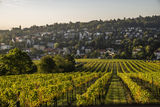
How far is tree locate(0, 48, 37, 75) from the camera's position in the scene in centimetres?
4738

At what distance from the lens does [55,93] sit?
18438mm

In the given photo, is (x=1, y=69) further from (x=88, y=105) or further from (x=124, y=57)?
(x=124, y=57)

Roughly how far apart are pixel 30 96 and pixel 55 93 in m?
3.21

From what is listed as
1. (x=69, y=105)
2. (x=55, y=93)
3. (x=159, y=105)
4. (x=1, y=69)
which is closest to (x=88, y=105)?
(x=69, y=105)

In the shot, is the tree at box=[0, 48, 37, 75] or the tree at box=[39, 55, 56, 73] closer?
the tree at box=[0, 48, 37, 75]

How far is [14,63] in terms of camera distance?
159ft

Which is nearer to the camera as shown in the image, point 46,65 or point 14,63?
point 14,63

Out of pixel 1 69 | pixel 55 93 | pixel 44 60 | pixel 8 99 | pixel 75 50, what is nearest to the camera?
pixel 8 99

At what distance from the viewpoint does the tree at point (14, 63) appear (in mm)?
47375

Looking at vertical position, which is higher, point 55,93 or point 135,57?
point 55,93

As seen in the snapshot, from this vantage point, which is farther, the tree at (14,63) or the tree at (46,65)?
the tree at (46,65)

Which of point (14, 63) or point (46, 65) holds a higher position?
point (14, 63)

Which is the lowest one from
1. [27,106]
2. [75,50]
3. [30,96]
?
[75,50]

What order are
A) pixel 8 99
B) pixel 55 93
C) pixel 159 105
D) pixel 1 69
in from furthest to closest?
pixel 1 69, pixel 159 105, pixel 55 93, pixel 8 99
